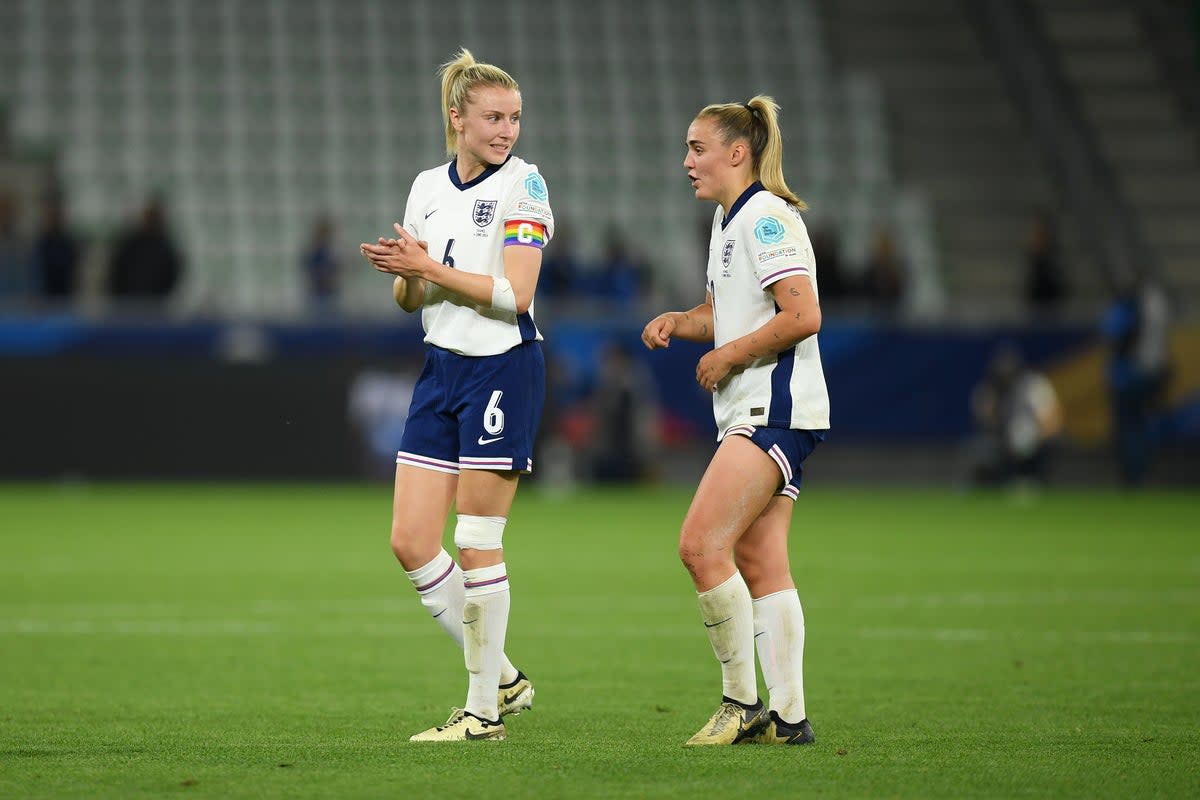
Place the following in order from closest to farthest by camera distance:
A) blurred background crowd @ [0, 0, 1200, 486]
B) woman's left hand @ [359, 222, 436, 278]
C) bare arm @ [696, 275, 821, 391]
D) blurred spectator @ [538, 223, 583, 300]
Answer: bare arm @ [696, 275, 821, 391] → woman's left hand @ [359, 222, 436, 278] → blurred background crowd @ [0, 0, 1200, 486] → blurred spectator @ [538, 223, 583, 300]

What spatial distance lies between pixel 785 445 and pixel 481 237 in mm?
1313

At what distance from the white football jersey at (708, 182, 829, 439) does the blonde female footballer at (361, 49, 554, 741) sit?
665 mm

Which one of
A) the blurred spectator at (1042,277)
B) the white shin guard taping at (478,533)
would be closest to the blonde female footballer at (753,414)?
the white shin guard taping at (478,533)

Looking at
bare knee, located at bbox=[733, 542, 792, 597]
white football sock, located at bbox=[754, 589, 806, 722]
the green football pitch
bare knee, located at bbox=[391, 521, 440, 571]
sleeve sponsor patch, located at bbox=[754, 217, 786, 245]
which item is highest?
sleeve sponsor patch, located at bbox=[754, 217, 786, 245]

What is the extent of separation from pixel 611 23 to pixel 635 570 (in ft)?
64.6

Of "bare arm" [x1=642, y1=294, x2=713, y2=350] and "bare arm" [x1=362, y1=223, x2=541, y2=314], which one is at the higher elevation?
"bare arm" [x1=362, y1=223, x2=541, y2=314]

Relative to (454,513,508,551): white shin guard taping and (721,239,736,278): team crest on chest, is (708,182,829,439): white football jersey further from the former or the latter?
(454,513,508,551): white shin guard taping

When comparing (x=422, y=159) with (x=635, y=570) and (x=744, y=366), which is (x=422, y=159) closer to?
(x=635, y=570)

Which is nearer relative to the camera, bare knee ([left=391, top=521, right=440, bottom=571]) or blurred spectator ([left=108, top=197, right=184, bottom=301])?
bare knee ([left=391, top=521, right=440, bottom=571])

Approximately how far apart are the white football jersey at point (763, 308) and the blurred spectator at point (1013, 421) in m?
16.7

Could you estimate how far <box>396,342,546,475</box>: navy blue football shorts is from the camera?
250 inches

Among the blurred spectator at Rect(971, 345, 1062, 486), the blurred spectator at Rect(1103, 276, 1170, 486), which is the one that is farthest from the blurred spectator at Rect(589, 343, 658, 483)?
the blurred spectator at Rect(1103, 276, 1170, 486)

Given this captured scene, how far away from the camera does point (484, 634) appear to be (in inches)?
251

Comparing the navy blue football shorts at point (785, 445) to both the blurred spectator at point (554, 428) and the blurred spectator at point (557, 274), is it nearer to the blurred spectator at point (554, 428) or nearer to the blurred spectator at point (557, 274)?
the blurred spectator at point (554, 428)
